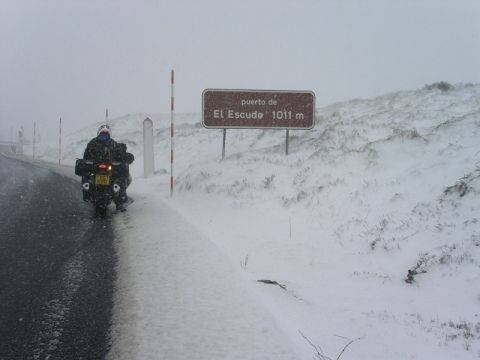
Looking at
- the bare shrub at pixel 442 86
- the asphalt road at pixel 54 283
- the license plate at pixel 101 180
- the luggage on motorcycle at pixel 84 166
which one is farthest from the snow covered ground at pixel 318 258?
the bare shrub at pixel 442 86

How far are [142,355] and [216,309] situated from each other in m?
0.98

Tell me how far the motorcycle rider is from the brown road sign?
3.95 metres

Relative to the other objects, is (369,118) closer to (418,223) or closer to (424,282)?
(418,223)

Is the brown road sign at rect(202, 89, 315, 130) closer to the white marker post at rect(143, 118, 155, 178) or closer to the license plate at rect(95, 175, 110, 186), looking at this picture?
the license plate at rect(95, 175, 110, 186)

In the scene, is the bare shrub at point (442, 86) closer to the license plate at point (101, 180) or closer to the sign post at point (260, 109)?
the sign post at point (260, 109)

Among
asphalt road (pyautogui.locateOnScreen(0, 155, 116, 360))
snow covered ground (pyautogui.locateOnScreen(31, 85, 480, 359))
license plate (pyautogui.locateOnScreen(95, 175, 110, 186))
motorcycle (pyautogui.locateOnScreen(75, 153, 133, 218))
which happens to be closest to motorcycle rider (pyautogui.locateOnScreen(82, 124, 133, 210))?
motorcycle (pyautogui.locateOnScreen(75, 153, 133, 218))

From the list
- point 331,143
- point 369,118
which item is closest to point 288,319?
point 331,143

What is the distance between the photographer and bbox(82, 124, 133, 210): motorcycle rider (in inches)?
370

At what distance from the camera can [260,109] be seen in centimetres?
1329

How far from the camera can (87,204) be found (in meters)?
10.9

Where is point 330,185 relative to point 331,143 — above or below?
below

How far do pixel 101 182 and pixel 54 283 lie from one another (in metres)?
4.40

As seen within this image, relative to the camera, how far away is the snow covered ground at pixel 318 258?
147 inches

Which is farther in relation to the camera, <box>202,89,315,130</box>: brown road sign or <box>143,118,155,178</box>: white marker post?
<box>143,118,155,178</box>: white marker post
